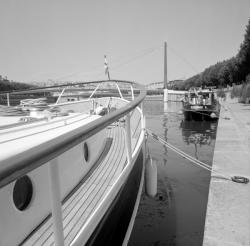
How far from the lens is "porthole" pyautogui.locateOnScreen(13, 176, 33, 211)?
7.07ft

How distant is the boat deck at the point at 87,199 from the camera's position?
2.11 metres

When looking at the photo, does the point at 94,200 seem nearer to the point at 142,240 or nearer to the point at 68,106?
the point at 142,240

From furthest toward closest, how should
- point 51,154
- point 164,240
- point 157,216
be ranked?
point 157,216 → point 164,240 → point 51,154

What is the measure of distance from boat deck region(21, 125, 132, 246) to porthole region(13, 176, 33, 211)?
248 mm

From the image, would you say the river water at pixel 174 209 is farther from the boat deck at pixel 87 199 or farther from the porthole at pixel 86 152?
the porthole at pixel 86 152

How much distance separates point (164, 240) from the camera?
13.4ft

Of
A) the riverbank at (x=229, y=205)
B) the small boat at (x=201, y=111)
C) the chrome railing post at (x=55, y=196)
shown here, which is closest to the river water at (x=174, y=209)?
the riverbank at (x=229, y=205)

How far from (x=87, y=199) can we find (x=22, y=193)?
69 centimetres

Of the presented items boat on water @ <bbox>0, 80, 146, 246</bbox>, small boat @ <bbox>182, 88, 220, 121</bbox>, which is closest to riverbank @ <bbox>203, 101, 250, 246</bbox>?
boat on water @ <bbox>0, 80, 146, 246</bbox>

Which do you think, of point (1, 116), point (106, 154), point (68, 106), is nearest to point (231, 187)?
point (106, 154)

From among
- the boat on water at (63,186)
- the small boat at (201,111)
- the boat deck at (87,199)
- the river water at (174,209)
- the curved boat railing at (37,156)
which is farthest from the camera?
the small boat at (201,111)

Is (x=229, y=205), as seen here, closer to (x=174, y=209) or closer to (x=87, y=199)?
(x=174, y=209)

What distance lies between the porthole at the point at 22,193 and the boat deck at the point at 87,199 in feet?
0.81

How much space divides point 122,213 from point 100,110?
3.38 metres
